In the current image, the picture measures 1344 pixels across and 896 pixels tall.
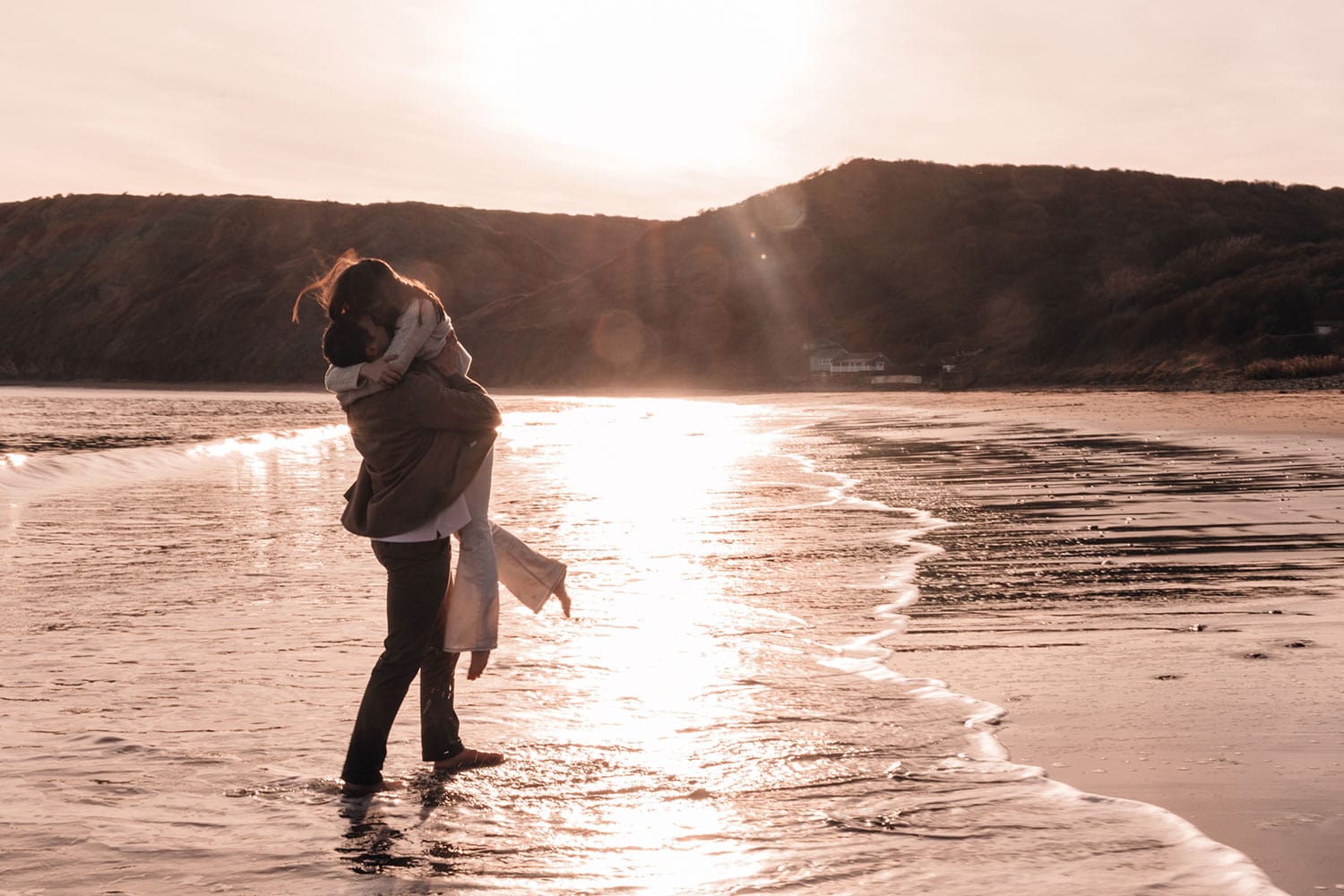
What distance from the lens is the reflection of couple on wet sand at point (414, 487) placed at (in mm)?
3986

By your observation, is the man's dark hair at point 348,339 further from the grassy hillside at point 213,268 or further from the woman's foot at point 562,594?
the grassy hillside at point 213,268

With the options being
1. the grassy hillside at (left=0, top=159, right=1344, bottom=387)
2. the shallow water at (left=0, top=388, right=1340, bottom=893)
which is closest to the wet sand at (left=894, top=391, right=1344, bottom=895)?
the shallow water at (left=0, top=388, right=1340, bottom=893)

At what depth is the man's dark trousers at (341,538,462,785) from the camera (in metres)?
4.06

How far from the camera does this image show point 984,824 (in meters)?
3.51

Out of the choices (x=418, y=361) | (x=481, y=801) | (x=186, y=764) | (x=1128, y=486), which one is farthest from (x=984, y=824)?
(x=1128, y=486)

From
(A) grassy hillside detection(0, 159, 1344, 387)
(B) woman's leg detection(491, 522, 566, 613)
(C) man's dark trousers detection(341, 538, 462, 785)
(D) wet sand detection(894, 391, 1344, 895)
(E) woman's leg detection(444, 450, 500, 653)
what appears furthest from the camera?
(A) grassy hillside detection(0, 159, 1344, 387)

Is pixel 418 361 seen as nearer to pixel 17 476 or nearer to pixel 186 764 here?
pixel 186 764

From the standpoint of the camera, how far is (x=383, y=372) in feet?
13.0

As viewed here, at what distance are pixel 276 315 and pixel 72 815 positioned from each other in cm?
14312

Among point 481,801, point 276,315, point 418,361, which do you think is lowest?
point 481,801

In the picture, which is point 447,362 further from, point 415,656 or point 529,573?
point 415,656

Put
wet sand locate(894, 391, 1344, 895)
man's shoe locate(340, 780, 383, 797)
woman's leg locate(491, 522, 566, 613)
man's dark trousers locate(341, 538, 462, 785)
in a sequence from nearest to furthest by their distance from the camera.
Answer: wet sand locate(894, 391, 1344, 895)
man's shoe locate(340, 780, 383, 797)
man's dark trousers locate(341, 538, 462, 785)
woman's leg locate(491, 522, 566, 613)

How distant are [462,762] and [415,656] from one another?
38 cm

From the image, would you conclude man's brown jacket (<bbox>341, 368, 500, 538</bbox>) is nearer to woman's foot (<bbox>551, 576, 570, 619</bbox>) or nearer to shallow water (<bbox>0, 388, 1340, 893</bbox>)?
woman's foot (<bbox>551, 576, 570, 619</bbox>)
